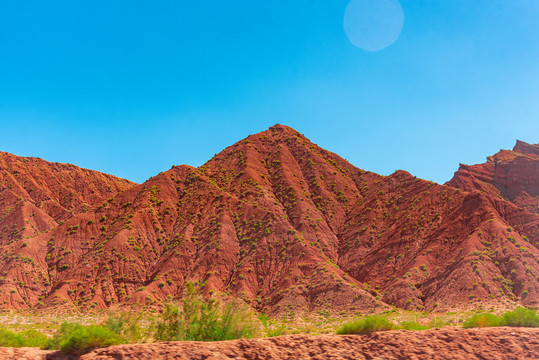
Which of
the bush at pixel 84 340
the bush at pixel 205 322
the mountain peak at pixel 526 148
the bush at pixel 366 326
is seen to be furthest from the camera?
the mountain peak at pixel 526 148

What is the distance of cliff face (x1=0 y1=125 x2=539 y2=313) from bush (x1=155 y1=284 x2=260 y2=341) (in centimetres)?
3371

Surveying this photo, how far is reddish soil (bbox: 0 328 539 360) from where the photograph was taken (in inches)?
642

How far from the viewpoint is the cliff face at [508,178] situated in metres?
83.8

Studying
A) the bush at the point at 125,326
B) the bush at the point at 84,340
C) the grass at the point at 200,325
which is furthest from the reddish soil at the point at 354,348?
the bush at the point at 125,326

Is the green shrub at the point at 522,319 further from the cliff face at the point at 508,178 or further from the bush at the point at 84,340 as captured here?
the cliff face at the point at 508,178

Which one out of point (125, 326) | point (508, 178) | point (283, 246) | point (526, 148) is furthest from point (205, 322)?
point (526, 148)

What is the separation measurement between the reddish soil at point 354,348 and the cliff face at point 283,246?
34395mm

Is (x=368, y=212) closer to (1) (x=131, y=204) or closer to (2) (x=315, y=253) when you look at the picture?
(2) (x=315, y=253)

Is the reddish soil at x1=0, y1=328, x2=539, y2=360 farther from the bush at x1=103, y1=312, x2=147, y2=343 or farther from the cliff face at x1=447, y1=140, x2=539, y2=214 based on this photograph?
the cliff face at x1=447, y1=140, x2=539, y2=214

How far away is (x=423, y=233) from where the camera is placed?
221 ft

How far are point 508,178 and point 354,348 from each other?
83956 mm

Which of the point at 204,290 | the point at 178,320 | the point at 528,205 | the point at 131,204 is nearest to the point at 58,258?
the point at 131,204

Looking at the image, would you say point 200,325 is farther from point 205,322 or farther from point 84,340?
point 84,340

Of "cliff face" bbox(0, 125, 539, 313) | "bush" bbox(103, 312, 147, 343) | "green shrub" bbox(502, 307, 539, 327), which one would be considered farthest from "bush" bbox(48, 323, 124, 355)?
"cliff face" bbox(0, 125, 539, 313)
